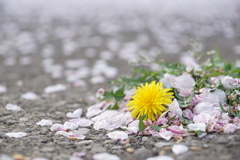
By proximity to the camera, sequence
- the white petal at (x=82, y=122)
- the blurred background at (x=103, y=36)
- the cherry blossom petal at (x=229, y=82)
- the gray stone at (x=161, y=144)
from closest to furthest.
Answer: the gray stone at (x=161, y=144), the cherry blossom petal at (x=229, y=82), the white petal at (x=82, y=122), the blurred background at (x=103, y=36)

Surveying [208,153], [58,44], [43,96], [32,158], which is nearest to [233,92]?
[208,153]

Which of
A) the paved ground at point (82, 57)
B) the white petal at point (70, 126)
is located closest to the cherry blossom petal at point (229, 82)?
the paved ground at point (82, 57)

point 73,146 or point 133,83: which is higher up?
point 133,83

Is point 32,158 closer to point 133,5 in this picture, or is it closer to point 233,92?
point 233,92

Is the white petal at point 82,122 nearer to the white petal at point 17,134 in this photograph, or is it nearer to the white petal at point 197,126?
the white petal at point 17,134

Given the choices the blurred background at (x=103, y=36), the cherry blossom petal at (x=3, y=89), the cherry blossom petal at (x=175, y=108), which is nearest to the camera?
the cherry blossom petal at (x=175, y=108)
